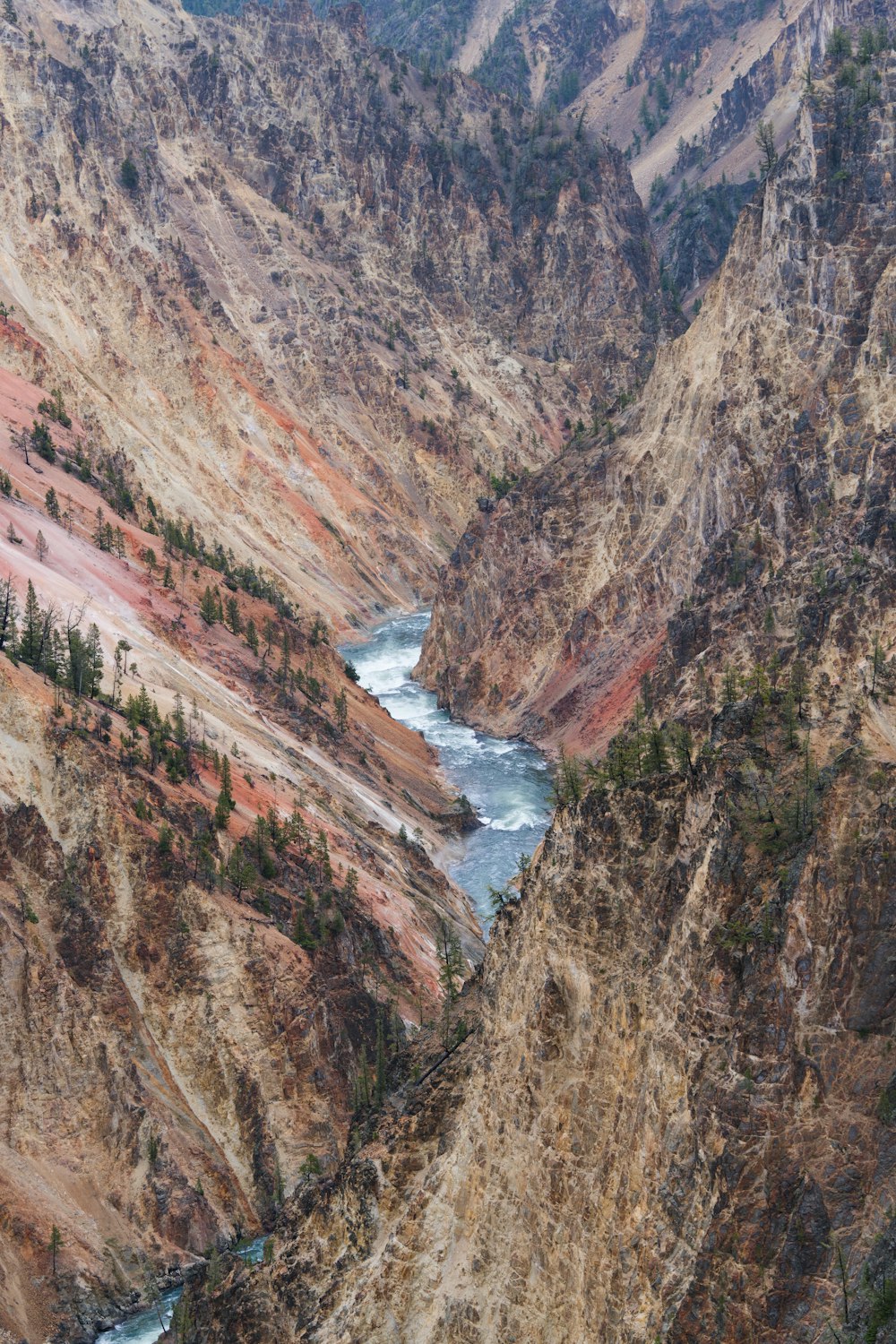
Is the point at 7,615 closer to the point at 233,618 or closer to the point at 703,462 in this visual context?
the point at 233,618

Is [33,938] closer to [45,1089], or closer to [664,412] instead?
[45,1089]

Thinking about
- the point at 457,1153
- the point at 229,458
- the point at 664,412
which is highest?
the point at 664,412

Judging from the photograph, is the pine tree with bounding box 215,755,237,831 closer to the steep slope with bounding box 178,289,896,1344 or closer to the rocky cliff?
the rocky cliff

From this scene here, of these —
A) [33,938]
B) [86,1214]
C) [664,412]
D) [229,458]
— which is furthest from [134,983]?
[229,458]

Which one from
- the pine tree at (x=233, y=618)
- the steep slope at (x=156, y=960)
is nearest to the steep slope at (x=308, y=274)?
the pine tree at (x=233, y=618)

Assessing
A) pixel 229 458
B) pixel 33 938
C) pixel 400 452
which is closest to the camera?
pixel 33 938

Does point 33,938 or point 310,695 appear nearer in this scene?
point 33,938

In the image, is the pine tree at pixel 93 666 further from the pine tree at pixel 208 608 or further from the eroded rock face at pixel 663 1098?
the eroded rock face at pixel 663 1098
